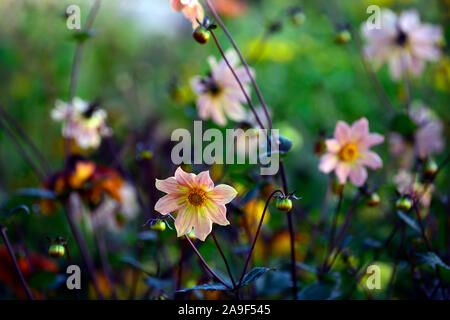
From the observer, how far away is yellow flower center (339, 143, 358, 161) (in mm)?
1161

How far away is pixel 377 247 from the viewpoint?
3.93 feet

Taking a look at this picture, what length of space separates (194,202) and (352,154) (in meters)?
0.46

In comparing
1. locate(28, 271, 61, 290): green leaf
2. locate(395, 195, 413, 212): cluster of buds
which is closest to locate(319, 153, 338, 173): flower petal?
locate(395, 195, 413, 212): cluster of buds

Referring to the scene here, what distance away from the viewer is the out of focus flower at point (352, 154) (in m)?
1.13

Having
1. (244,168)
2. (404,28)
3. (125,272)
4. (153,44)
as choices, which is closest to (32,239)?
(125,272)

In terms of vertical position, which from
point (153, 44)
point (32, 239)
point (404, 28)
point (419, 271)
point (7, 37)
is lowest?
point (419, 271)

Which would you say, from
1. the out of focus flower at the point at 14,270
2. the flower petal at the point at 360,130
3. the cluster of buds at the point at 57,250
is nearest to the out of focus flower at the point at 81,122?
the out of focus flower at the point at 14,270

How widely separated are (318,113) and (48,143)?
1479mm

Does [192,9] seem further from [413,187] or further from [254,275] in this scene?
[413,187]

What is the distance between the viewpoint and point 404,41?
168 centimetres

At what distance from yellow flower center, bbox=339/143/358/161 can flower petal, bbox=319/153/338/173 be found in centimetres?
2

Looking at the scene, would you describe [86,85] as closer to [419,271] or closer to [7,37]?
[7,37]

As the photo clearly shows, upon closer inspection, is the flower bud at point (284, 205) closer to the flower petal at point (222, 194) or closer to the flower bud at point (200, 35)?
the flower petal at point (222, 194)
